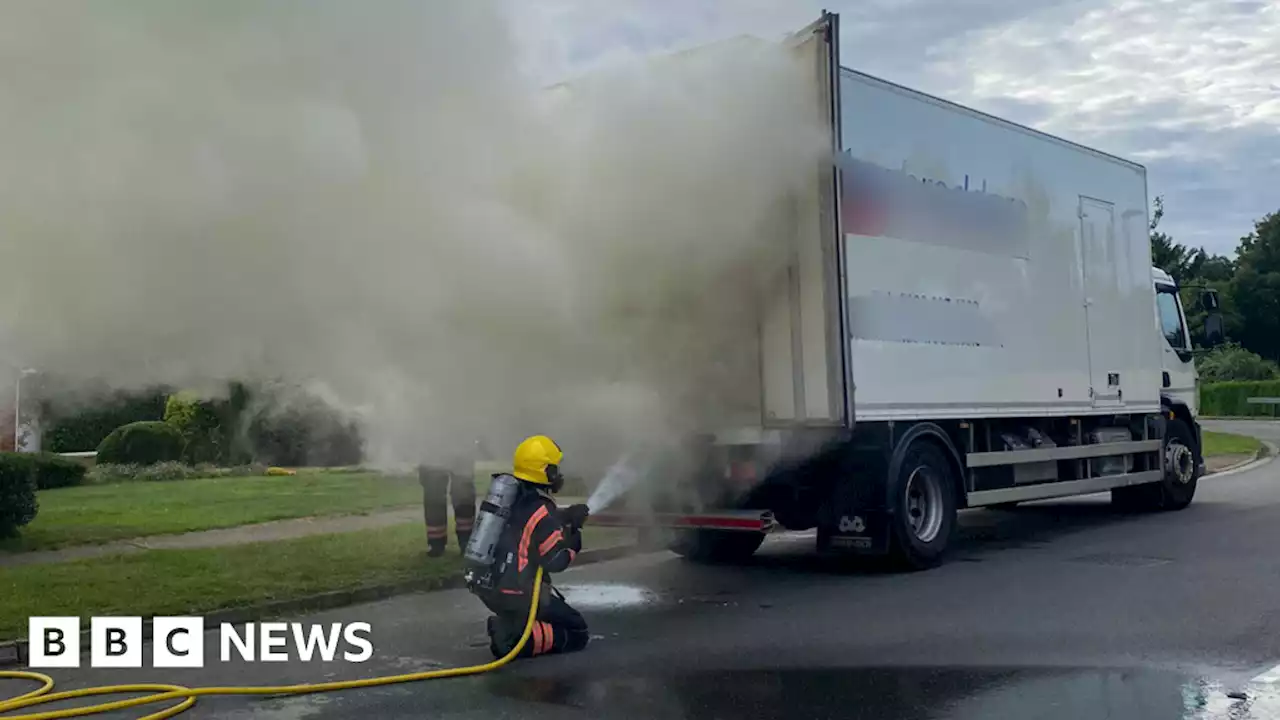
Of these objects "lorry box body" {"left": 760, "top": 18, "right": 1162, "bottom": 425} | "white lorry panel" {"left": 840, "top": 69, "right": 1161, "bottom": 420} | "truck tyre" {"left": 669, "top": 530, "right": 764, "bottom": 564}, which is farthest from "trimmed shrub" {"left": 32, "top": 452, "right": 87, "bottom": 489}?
"white lorry panel" {"left": 840, "top": 69, "right": 1161, "bottom": 420}

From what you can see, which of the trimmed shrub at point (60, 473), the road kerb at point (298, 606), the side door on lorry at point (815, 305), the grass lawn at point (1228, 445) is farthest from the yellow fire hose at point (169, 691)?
the grass lawn at point (1228, 445)

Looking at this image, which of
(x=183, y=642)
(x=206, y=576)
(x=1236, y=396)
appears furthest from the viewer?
(x=1236, y=396)

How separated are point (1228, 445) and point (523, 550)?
24.5 meters

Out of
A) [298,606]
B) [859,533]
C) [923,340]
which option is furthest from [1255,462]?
[298,606]

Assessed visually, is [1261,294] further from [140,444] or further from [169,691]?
[169,691]

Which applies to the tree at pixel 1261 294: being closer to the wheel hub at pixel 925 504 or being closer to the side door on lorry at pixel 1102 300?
the side door on lorry at pixel 1102 300

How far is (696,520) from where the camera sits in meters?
9.07

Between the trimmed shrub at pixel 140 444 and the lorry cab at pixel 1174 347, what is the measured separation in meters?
13.5

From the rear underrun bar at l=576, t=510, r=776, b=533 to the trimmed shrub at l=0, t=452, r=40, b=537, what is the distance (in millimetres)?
5379

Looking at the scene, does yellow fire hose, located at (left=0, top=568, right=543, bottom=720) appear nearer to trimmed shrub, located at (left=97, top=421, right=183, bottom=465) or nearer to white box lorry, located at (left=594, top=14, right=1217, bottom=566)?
white box lorry, located at (left=594, top=14, right=1217, bottom=566)

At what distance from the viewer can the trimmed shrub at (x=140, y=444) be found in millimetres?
16984

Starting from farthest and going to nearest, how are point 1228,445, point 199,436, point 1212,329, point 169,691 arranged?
1. point 1228,445
2. point 199,436
3. point 1212,329
4. point 169,691

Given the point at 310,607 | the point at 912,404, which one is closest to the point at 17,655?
the point at 310,607

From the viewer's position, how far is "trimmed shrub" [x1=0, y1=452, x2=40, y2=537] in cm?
1048
